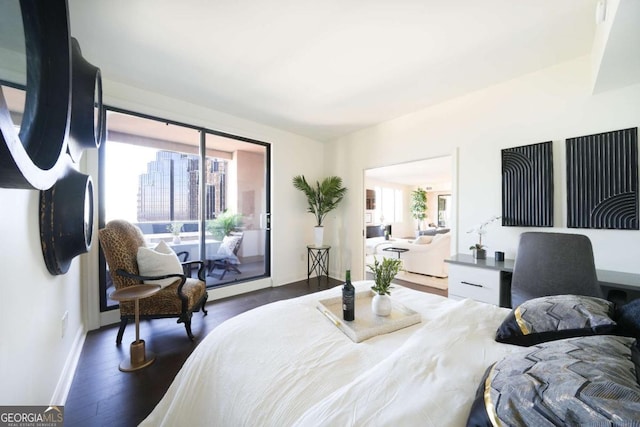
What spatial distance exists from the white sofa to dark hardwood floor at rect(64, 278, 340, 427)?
345cm

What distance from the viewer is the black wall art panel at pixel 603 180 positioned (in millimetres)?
1933

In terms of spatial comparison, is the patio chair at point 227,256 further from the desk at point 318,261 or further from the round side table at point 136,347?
the round side table at point 136,347

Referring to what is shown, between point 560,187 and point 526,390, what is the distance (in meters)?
2.62

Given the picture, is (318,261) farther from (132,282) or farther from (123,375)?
(123,375)

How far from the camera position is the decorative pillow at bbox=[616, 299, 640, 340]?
0.81 meters

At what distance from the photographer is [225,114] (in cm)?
347

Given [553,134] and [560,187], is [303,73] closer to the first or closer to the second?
[553,134]

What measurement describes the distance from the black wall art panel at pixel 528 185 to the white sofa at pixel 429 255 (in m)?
1.91

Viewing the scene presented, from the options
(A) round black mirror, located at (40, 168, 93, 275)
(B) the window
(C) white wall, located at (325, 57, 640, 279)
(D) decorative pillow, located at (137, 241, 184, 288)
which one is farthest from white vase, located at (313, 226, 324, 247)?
(B) the window

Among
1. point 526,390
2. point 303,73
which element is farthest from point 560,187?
point 303,73

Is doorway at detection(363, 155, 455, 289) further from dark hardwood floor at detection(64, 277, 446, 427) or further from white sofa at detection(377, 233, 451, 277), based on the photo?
dark hardwood floor at detection(64, 277, 446, 427)

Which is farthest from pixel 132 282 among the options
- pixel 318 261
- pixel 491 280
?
pixel 491 280

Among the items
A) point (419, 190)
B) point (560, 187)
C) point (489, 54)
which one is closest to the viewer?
point (489, 54)

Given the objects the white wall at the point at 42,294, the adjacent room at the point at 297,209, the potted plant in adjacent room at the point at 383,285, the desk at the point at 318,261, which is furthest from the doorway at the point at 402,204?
the potted plant in adjacent room at the point at 383,285
